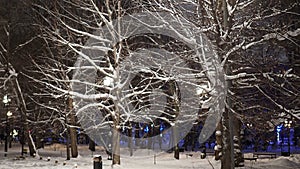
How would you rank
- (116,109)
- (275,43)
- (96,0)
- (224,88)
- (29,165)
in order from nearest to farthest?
1. (224,88)
2. (275,43)
3. (116,109)
4. (29,165)
5. (96,0)

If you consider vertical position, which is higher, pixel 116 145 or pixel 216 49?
pixel 216 49

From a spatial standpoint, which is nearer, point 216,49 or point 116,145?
point 216,49

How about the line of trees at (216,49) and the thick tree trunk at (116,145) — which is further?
the thick tree trunk at (116,145)

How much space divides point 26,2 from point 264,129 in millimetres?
19733

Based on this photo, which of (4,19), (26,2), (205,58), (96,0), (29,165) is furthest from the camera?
(4,19)

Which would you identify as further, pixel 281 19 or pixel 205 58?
pixel 281 19

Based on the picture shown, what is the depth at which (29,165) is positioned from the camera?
2344 centimetres

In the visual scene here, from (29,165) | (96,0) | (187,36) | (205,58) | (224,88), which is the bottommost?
(29,165)

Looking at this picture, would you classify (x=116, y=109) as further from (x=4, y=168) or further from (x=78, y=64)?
(x=4, y=168)

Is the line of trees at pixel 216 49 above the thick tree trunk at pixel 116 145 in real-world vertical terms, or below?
above

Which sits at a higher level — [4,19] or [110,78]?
[4,19]

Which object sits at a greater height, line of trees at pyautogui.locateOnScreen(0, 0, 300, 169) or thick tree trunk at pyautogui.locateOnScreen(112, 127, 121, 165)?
line of trees at pyautogui.locateOnScreen(0, 0, 300, 169)

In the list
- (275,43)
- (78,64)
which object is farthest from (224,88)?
(78,64)

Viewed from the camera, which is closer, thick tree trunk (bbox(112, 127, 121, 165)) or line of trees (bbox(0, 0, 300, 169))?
line of trees (bbox(0, 0, 300, 169))
